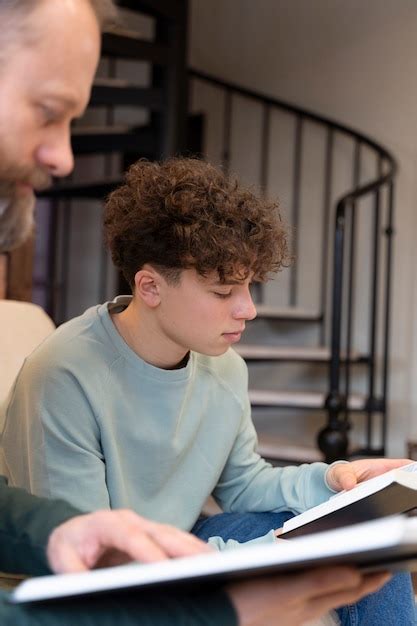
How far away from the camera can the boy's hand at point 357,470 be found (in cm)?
149

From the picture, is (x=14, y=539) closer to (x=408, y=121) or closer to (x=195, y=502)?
(x=195, y=502)

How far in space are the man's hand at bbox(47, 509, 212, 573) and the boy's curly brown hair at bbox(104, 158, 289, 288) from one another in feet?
2.33

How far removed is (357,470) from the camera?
1508mm

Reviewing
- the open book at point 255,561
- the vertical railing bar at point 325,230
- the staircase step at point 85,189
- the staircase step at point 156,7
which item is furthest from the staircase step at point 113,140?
the open book at point 255,561

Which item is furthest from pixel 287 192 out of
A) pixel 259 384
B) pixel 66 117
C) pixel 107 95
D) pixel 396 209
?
pixel 66 117

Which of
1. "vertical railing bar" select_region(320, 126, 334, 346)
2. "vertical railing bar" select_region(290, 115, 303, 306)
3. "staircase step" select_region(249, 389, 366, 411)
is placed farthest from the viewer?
"vertical railing bar" select_region(290, 115, 303, 306)

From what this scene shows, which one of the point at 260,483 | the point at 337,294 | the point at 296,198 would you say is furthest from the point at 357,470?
the point at 296,198

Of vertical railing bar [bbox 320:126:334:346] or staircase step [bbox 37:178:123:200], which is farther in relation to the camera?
vertical railing bar [bbox 320:126:334:346]

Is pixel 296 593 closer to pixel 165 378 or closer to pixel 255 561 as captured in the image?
pixel 255 561

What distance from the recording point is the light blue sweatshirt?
1380mm

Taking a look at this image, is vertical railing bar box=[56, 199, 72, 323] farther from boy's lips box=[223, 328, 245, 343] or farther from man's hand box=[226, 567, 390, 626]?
man's hand box=[226, 567, 390, 626]

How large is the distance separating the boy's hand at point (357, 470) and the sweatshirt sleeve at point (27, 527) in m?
0.67

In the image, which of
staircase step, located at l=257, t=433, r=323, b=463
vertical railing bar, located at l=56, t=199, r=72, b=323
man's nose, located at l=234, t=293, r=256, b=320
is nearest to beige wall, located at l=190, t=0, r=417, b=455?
staircase step, located at l=257, t=433, r=323, b=463

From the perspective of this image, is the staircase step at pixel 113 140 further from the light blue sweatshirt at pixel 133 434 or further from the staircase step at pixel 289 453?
the light blue sweatshirt at pixel 133 434
